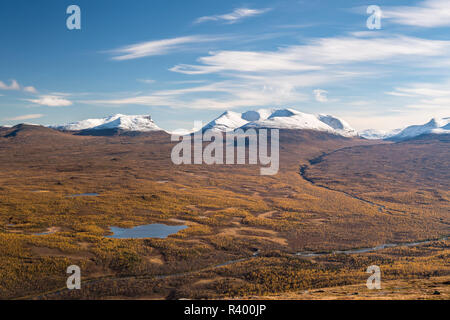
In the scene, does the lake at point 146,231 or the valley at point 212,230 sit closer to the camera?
the valley at point 212,230

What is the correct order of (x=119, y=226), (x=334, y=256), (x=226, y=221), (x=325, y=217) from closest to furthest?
(x=334, y=256), (x=119, y=226), (x=226, y=221), (x=325, y=217)

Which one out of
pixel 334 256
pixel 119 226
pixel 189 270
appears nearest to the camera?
pixel 189 270

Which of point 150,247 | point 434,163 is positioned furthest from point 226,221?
point 434,163

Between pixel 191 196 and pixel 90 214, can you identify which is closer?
pixel 90 214

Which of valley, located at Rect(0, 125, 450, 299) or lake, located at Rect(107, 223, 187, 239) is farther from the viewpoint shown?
lake, located at Rect(107, 223, 187, 239)

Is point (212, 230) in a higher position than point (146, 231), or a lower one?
lower

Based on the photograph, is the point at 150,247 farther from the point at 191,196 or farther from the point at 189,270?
the point at 191,196

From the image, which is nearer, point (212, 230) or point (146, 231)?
point (146, 231)
